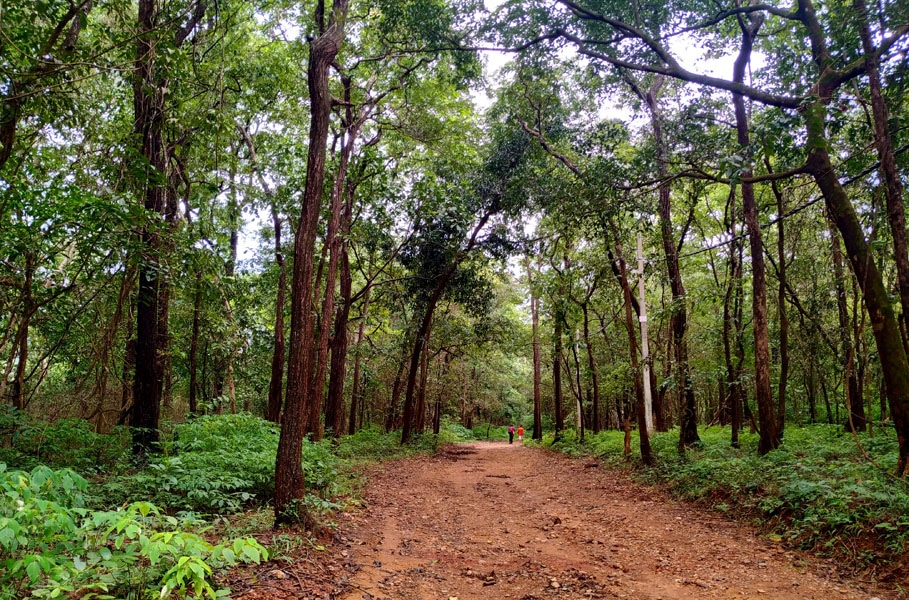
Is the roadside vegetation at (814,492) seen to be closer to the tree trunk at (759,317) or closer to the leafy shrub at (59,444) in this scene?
the tree trunk at (759,317)

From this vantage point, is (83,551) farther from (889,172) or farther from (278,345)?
(278,345)

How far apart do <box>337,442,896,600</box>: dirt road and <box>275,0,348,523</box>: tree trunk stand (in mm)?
944

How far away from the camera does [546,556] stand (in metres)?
5.84

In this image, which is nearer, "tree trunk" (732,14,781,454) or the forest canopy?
the forest canopy

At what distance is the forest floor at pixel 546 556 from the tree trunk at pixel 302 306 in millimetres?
883

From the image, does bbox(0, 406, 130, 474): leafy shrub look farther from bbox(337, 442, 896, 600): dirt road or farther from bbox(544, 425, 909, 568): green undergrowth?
bbox(544, 425, 909, 568): green undergrowth

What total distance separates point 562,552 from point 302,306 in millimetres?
4398

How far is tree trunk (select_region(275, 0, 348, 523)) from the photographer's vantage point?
5.78 metres

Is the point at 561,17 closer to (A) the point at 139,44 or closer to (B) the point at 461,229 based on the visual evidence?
(A) the point at 139,44

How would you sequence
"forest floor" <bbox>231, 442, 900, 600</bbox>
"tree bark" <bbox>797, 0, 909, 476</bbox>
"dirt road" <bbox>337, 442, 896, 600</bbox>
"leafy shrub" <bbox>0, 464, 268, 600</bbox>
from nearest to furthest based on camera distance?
1. "leafy shrub" <bbox>0, 464, 268, 600</bbox>
2. "forest floor" <bbox>231, 442, 900, 600</bbox>
3. "dirt road" <bbox>337, 442, 896, 600</bbox>
4. "tree bark" <bbox>797, 0, 909, 476</bbox>

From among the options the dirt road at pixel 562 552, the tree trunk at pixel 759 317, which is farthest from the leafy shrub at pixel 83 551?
the tree trunk at pixel 759 317

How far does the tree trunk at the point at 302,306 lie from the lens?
19.0ft

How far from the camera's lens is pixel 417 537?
674cm

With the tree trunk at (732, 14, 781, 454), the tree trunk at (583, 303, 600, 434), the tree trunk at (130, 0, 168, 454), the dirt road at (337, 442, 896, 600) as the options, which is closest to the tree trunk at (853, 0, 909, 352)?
the tree trunk at (732, 14, 781, 454)
